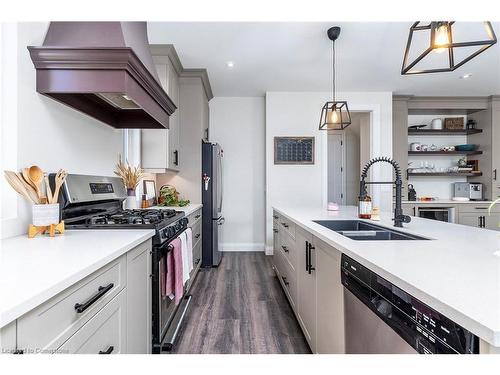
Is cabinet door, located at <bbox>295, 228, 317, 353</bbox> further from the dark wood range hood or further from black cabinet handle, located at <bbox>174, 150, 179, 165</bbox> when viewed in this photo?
black cabinet handle, located at <bbox>174, 150, 179, 165</bbox>

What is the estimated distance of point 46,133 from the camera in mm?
1417

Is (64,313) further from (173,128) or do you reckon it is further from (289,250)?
(173,128)

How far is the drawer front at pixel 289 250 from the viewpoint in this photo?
81.7 inches

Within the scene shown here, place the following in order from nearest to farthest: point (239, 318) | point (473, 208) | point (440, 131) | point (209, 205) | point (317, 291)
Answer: point (317, 291) → point (239, 318) → point (209, 205) → point (473, 208) → point (440, 131)

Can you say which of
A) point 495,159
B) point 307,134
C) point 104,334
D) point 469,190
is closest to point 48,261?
point 104,334

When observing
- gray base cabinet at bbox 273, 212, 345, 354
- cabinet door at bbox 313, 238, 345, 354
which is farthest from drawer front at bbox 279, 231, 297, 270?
cabinet door at bbox 313, 238, 345, 354

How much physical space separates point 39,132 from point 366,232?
1.99 m

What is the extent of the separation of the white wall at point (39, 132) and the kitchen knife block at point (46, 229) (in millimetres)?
100

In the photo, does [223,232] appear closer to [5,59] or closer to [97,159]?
[97,159]

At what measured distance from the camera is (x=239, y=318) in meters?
2.13

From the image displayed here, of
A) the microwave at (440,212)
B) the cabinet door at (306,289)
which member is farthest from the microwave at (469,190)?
the cabinet door at (306,289)

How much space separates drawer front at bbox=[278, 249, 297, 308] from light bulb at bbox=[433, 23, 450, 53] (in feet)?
5.48
